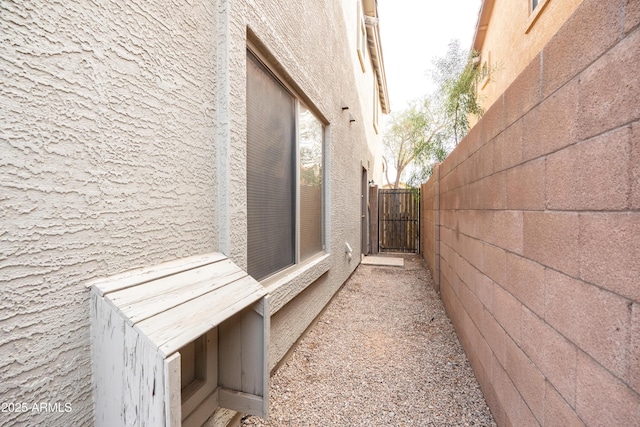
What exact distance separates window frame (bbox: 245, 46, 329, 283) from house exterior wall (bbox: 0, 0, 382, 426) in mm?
391

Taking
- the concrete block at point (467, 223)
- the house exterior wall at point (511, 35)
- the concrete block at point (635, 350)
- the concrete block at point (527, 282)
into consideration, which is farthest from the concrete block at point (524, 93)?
the house exterior wall at point (511, 35)

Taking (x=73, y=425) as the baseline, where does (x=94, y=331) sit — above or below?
above

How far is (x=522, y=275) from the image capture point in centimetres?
169

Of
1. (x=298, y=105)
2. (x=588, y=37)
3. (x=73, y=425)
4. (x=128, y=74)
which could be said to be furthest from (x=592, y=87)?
(x=298, y=105)

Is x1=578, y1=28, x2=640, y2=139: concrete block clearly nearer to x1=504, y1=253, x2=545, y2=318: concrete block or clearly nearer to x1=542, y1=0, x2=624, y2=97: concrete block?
x1=542, y1=0, x2=624, y2=97: concrete block

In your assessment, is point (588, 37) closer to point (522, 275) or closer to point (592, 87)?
point (592, 87)

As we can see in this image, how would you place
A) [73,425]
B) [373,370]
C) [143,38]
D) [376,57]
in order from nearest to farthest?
[73,425]
[143,38]
[373,370]
[376,57]

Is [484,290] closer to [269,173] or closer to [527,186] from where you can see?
[527,186]

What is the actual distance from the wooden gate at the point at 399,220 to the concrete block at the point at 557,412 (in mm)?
9313

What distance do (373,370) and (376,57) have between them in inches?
387

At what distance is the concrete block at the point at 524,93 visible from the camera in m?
1.53

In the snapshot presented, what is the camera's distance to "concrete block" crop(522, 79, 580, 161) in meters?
1.21

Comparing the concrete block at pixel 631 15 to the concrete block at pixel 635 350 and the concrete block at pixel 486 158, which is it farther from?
the concrete block at pixel 486 158

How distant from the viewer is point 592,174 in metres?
1.08
